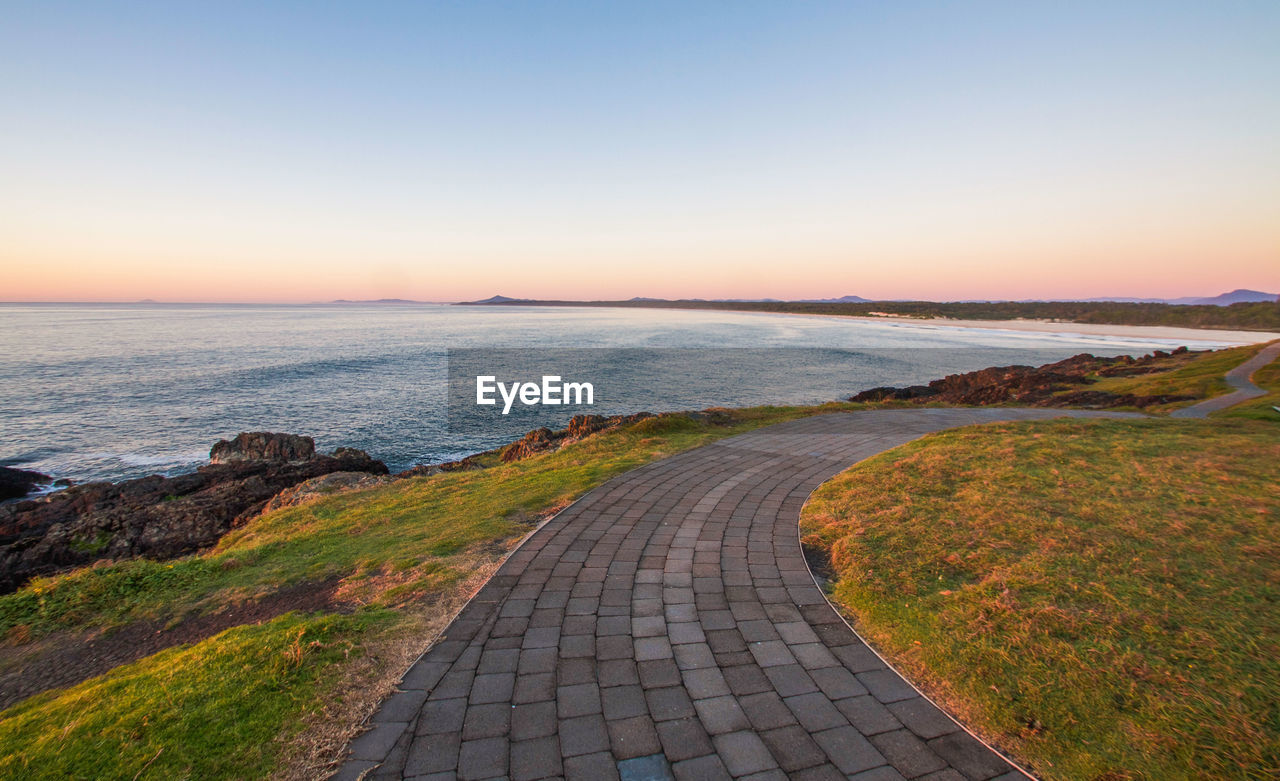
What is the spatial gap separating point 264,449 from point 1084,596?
23207 millimetres

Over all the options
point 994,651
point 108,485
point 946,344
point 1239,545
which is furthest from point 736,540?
point 946,344

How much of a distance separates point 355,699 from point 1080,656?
19.1ft

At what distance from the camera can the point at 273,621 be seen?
481 cm

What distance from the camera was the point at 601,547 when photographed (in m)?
6.56

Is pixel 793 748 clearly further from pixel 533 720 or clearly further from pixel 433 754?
pixel 433 754

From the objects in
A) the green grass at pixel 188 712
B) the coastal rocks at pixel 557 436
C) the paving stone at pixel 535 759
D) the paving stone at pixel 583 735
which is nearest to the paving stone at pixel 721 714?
the paving stone at pixel 583 735

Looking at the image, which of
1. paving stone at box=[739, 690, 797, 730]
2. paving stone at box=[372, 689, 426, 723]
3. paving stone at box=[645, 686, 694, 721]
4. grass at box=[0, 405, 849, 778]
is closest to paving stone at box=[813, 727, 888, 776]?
paving stone at box=[739, 690, 797, 730]

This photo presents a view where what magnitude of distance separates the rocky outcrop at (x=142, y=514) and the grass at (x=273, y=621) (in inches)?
112

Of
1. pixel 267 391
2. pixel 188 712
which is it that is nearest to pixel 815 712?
pixel 188 712

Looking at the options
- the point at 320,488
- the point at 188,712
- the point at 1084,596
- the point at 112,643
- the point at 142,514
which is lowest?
the point at 142,514

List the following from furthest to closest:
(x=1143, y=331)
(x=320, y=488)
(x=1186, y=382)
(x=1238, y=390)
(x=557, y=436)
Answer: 1. (x=1143, y=331)
2. (x=1186, y=382)
3. (x=1238, y=390)
4. (x=557, y=436)
5. (x=320, y=488)

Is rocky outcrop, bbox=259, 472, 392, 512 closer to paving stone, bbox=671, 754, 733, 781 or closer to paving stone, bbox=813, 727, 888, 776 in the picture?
paving stone, bbox=671, 754, 733, 781

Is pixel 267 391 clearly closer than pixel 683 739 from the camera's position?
No

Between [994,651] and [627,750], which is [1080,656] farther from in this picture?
[627,750]
